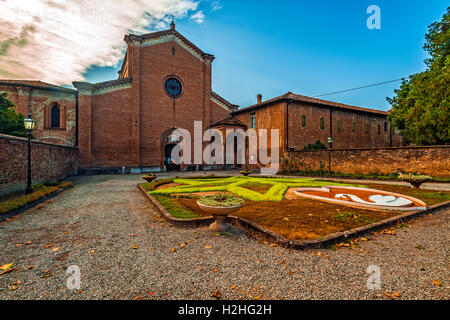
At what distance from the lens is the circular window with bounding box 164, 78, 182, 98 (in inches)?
1019

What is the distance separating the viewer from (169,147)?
26.2 metres

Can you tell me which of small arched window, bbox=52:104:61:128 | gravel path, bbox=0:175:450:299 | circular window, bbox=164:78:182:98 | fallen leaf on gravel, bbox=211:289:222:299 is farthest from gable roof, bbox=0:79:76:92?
fallen leaf on gravel, bbox=211:289:222:299

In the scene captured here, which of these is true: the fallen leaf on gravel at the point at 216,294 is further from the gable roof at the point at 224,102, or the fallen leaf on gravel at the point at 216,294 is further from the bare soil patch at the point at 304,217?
the gable roof at the point at 224,102

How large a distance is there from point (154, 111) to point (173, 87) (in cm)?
396

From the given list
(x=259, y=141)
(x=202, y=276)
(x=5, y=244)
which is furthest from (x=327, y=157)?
(x=5, y=244)

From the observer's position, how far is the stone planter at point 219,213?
15.7 ft

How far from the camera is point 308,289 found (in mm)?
2785

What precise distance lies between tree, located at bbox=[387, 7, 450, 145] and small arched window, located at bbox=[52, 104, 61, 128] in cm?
3247

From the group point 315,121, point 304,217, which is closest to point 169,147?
point 315,121

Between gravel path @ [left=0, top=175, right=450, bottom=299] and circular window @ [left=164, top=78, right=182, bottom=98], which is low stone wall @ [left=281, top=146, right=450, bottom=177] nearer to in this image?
gravel path @ [left=0, top=175, right=450, bottom=299]

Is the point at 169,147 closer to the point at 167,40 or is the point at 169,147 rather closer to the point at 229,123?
the point at 229,123
